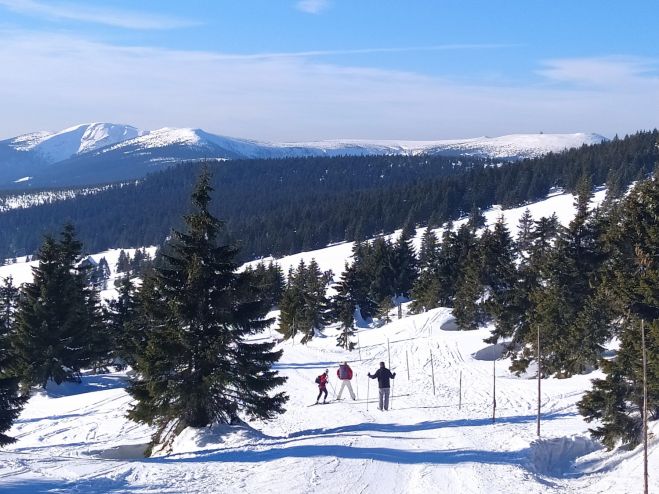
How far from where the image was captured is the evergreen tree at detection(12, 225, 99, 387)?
101ft

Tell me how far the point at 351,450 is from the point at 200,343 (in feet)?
17.7

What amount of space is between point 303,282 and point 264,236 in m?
85.7

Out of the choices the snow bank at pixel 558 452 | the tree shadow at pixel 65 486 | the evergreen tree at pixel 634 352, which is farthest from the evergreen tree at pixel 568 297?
the tree shadow at pixel 65 486

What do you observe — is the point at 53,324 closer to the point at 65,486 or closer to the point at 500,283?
the point at 65,486

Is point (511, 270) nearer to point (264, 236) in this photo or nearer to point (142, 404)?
point (142, 404)

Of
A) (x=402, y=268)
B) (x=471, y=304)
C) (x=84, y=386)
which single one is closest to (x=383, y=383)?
(x=84, y=386)

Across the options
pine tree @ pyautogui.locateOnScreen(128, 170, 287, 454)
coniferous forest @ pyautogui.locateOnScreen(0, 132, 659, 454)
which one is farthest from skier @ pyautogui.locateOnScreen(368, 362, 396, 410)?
pine tree @ pyautogui.locateOnScreen(128, 170, 287, 454)

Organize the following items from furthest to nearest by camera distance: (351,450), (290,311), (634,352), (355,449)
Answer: (290,311), (634,352), (355,449), (351,450)

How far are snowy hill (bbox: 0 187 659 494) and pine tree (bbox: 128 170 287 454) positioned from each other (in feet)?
2.61

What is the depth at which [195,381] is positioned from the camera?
1662cm

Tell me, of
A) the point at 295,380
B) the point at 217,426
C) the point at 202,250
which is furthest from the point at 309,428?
the point at 295,380

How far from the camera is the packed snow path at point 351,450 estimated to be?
10758 millimetres

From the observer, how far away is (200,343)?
1686cm

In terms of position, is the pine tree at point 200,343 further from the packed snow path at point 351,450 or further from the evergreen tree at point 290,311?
the evergreen tree at point 290,311
